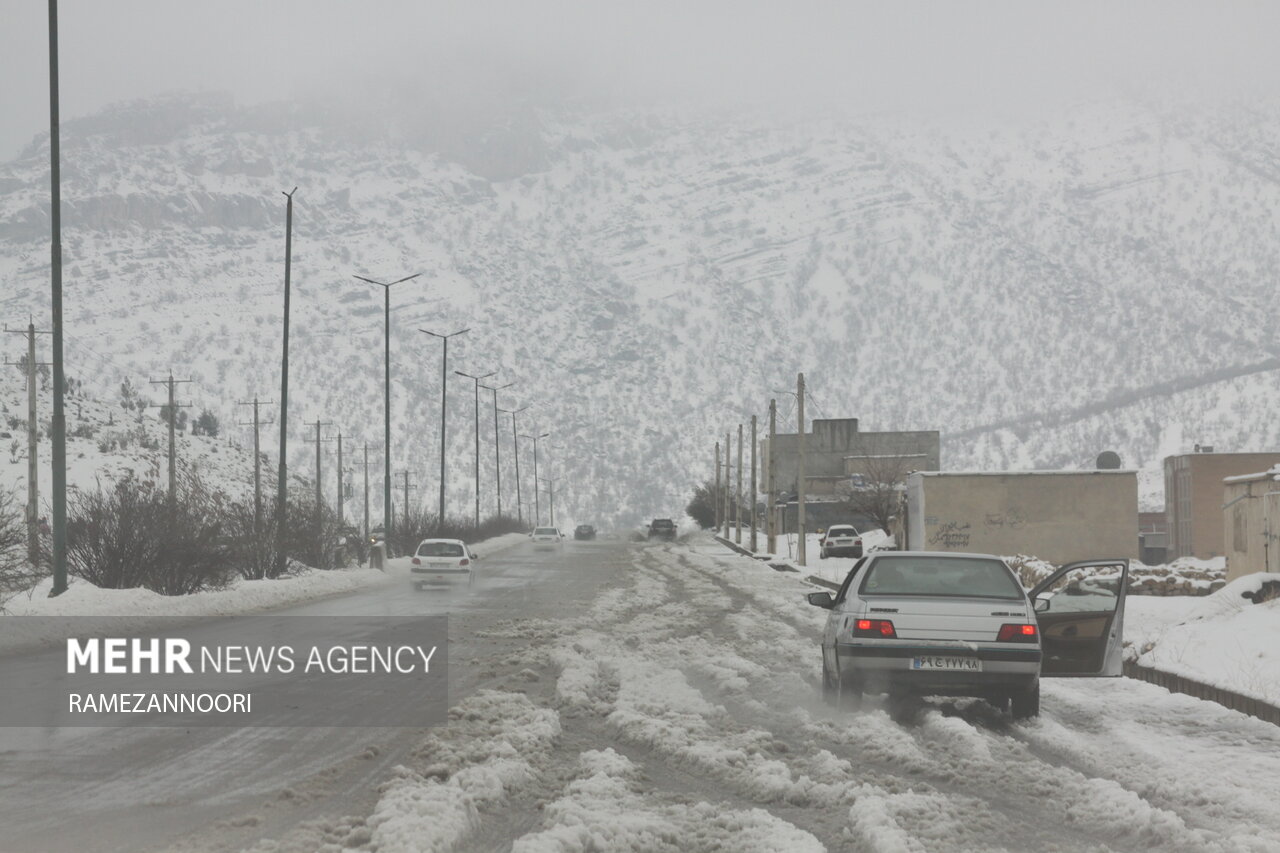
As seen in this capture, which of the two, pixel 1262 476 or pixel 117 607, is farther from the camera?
pixel 1262 476

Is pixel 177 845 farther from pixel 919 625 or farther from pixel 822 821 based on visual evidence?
pixel 919 625

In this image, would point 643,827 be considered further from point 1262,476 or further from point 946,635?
point 1262,476

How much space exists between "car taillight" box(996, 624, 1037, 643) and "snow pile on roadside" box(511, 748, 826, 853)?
5027mm

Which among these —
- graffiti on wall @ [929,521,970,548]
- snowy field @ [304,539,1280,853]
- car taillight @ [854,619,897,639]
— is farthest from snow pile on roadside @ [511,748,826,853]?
graffiti on wall @ [929,521,970,548]

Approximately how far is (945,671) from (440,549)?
29.0 m

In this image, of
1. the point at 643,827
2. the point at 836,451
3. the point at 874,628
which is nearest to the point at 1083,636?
the point at 874,628

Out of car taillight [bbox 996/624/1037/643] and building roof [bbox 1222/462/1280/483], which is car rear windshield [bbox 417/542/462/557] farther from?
car taillight [bbox 996/624/1037/643]

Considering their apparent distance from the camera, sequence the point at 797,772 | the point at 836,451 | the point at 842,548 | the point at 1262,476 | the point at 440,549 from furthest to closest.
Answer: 1. the point at 836,451
2. the point at 842,548
3. the point at 440,549
4. the point at 1262,476
5. the point at 797,772

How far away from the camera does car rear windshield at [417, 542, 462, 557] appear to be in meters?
41.3

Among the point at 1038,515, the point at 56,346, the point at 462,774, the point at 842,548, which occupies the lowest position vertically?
the point at 842,548

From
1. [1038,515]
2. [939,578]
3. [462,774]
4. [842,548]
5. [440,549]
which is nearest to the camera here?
[462,774]

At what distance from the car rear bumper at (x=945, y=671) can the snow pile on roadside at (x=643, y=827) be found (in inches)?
175

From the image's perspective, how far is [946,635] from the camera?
544 inches

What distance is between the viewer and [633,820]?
8.61 m
